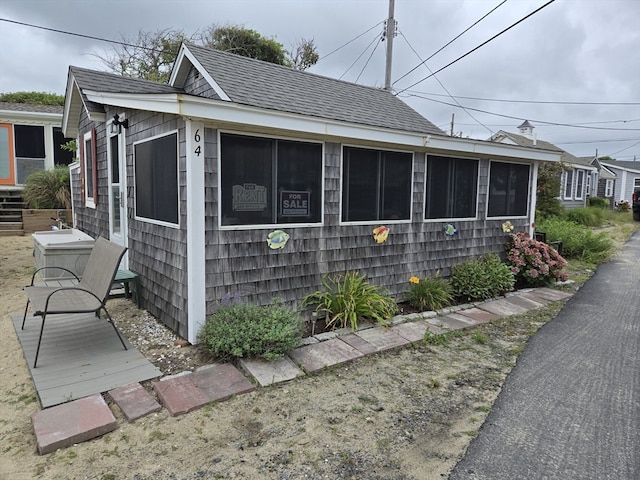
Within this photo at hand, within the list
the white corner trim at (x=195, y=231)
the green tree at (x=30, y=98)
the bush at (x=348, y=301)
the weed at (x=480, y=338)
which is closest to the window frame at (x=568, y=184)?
the weed at (x=480, y=338)

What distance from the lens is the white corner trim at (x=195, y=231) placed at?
3768 mm

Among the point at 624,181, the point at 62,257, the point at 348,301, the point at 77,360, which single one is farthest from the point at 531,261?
the point at 624,181

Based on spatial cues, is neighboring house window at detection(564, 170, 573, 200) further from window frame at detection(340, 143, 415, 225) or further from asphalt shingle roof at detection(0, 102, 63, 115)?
asphalt shingle roof at detection(0, 102, 63, 115)

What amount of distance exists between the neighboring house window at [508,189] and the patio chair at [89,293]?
5652 millimetres

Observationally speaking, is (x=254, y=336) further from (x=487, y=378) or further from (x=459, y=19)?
(x=459, y=19)

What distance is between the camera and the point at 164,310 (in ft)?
14.7

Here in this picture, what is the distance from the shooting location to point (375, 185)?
5.25 metres

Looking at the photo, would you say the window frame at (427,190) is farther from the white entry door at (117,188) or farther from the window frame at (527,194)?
the white entry door at (117,188)

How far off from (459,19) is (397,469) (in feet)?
38.1

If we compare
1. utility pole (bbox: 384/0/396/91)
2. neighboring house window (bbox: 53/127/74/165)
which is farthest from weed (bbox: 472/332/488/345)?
neighboring house window (bbox: 53/127/74/165)

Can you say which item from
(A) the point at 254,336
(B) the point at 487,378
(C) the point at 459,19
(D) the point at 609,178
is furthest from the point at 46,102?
(D) the point at 609,178

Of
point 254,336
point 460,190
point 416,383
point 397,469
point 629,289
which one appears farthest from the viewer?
point 629,289

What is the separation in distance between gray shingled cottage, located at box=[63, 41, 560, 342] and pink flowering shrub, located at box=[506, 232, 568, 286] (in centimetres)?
28

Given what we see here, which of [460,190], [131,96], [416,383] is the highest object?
[131,96]
